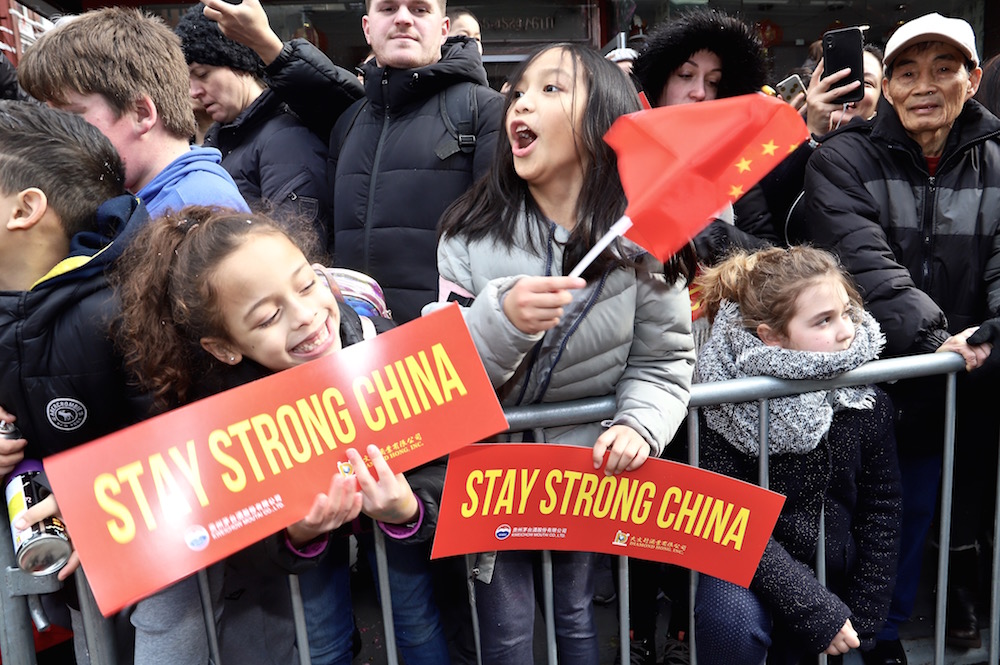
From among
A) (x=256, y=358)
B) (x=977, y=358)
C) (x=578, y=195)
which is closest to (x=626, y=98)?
(x=578, y=195)

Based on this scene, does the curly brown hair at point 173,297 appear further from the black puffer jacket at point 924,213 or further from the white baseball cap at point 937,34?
the white baseball cap at point 937,34

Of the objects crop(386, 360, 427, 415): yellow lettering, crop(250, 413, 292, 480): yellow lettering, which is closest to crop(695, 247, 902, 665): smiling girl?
crop(386, 360, 427, 415): yellow lettering

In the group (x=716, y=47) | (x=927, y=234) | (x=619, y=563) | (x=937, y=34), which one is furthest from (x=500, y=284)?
(x=937, y=34)

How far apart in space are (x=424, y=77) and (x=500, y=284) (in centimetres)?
141

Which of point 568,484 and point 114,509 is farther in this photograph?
point 568,484

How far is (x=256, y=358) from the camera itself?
174cm

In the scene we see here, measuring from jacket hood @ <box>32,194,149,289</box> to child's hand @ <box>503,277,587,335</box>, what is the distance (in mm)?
906

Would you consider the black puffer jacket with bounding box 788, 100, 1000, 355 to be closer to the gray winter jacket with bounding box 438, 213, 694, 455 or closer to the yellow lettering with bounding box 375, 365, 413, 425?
the gray winter jacket with bounding box 438, 213, 694, 455

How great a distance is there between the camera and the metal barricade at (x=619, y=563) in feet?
6.04

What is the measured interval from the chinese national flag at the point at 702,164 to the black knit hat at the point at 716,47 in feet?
5.68

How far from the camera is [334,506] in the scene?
1.63m

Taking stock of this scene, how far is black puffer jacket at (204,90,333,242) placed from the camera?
10.6ft

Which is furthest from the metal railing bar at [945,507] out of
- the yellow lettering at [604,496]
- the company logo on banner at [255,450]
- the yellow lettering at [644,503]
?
the company logo on banner at [255,450]

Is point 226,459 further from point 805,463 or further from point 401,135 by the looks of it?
point 401,135
